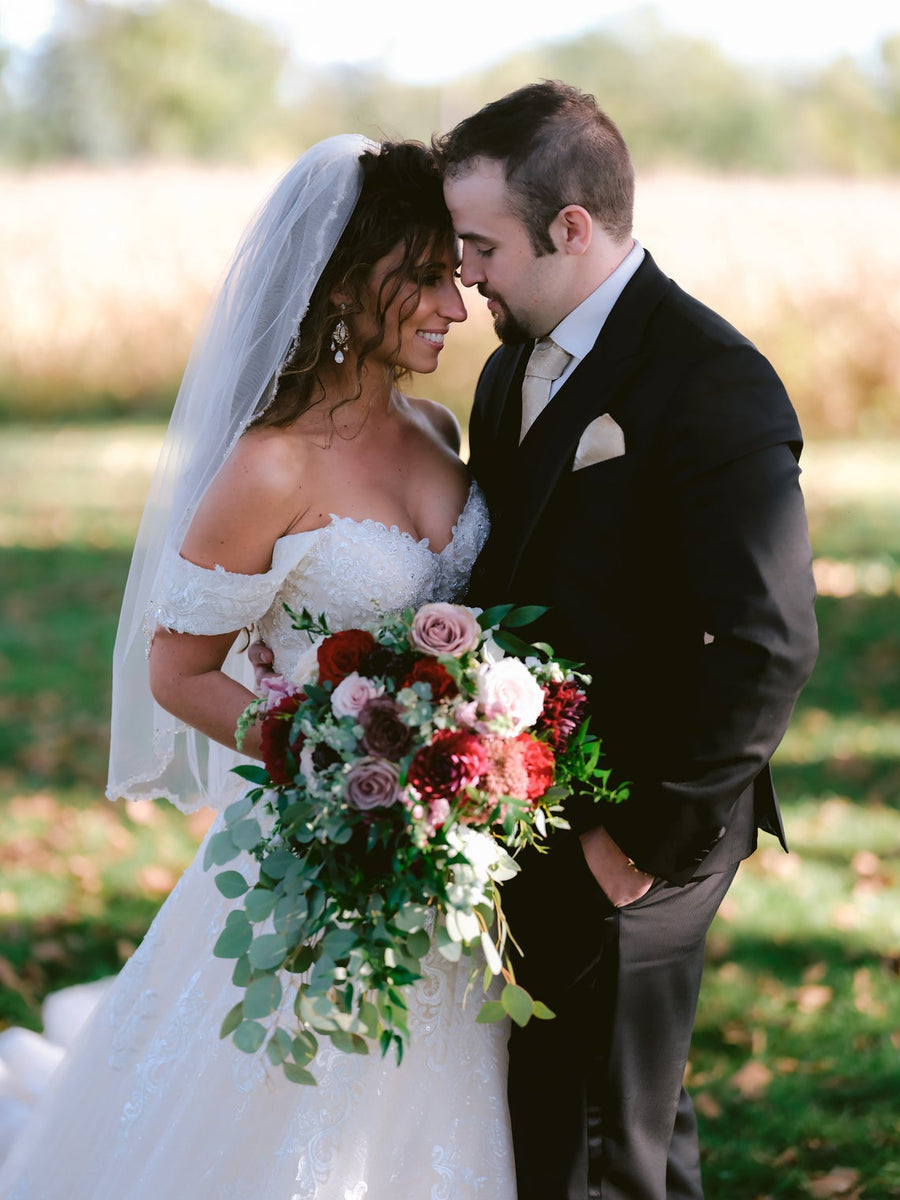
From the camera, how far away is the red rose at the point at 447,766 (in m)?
2.15

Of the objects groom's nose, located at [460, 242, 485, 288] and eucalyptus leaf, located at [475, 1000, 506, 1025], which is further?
groom's nose, located at [460, 242, 485, 288]

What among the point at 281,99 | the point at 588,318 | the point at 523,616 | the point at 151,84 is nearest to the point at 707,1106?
the point at 523,616

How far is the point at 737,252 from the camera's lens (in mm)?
15633

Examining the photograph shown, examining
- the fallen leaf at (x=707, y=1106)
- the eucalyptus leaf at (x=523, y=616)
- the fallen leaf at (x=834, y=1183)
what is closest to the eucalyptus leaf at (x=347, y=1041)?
the eucalyptus leaf at (x=523, y=616)

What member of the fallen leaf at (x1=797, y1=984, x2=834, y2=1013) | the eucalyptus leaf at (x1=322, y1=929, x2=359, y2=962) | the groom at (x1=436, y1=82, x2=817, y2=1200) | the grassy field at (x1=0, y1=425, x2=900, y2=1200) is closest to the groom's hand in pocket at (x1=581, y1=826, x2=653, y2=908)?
the groom at (x1=436, y1=82, x2=817, y2=1200)

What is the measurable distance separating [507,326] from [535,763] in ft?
3.80

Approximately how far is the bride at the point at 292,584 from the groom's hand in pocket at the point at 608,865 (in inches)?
16.4

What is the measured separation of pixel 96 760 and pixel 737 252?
1167 centimetres

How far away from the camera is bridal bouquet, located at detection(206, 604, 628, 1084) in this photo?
2180 mm

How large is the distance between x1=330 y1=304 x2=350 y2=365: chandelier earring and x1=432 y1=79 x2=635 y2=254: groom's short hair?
47cm

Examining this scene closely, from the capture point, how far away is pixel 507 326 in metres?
2.91

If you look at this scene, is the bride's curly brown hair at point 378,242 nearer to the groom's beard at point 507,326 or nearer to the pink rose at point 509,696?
the groom's beard at point 507,326

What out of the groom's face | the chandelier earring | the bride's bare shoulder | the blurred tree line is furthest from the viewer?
the blurred tree line

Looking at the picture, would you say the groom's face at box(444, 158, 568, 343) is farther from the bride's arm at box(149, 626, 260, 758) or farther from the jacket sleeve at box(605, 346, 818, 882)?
the bride's arm at box(149, 626, 260, 758)
